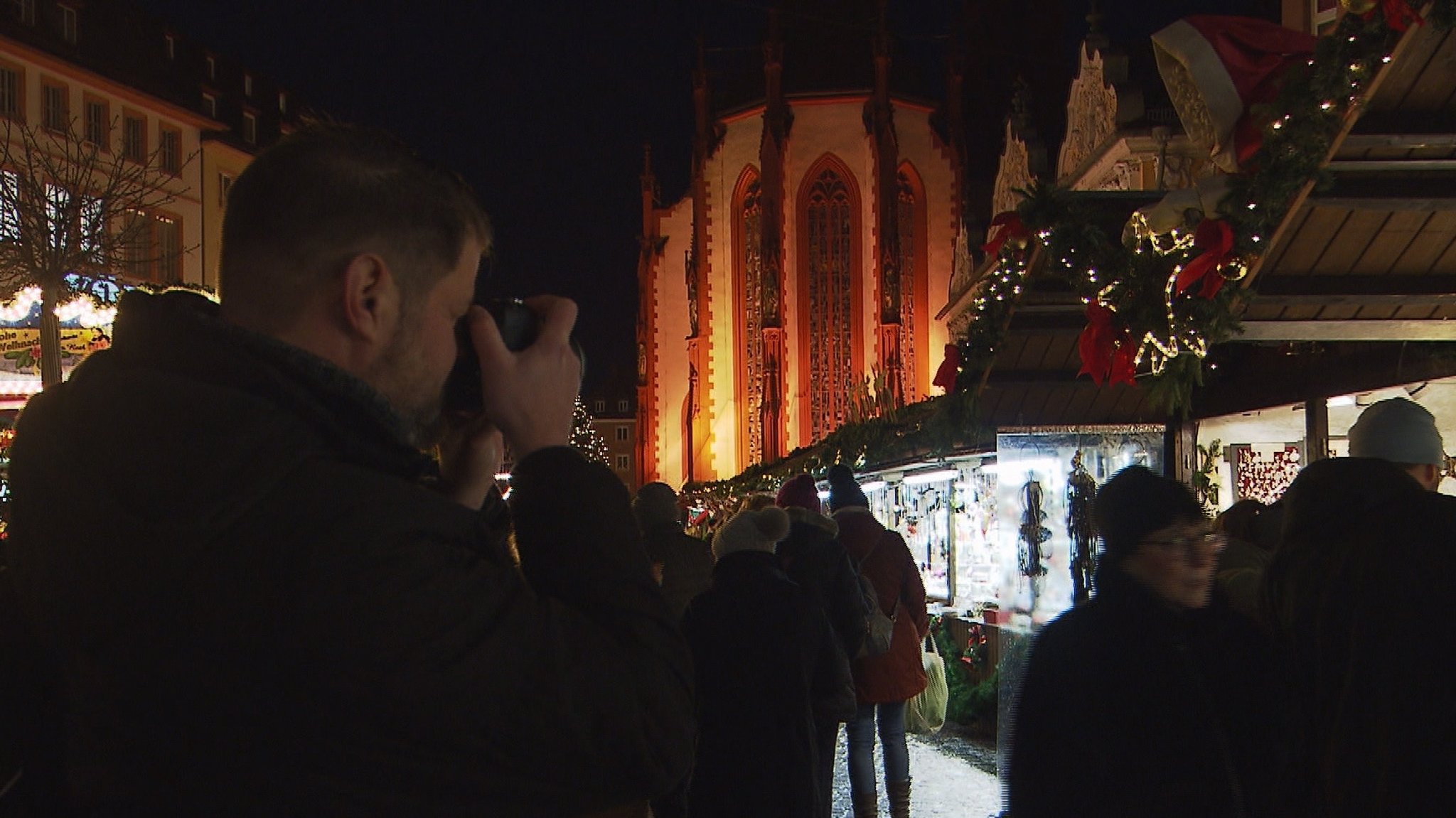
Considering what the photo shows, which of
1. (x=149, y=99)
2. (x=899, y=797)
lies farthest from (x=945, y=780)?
(x=149, y=99)

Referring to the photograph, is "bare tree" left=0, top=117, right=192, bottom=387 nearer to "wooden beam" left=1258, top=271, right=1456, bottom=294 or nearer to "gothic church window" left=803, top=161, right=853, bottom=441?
"wooden beam" left=1258, top=271, right=1456, bottom=294

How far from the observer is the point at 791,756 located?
5.06 meters

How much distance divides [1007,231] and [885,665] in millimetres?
2931

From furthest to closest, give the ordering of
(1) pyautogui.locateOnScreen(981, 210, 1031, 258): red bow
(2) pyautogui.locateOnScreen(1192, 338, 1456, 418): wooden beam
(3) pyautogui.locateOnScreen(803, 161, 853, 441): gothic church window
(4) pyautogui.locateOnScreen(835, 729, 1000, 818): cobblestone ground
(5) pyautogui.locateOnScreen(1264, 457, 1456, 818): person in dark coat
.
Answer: (3) pyautogui.locateOnScreen(803, 161, 853, 441): gothic church window, (4) pyautogui.locateOnScreen(835, 729, 1000, 818): cobblestone ground, (2) pyautogui.locateOnScreen(1192, 338, 1456, 418): wooden beam, (1) pyautogui.locateOnScreen(981, 210, 1031, 258): red bow, (5) pyautogui.locateOnScreen(1264, 457, 1456, 818): person in dark coat

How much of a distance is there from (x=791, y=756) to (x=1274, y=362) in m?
3.66

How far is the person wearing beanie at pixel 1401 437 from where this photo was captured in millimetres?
3611

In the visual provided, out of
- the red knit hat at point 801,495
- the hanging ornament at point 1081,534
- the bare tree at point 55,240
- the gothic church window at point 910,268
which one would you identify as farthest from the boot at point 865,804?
the gothic church window at point 910,268

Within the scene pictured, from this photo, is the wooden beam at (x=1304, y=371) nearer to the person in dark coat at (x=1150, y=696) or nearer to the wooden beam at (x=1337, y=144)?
the wooden beam at (x=1337, y=144)

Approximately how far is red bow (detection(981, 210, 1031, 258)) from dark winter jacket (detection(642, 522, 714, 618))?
2301mm

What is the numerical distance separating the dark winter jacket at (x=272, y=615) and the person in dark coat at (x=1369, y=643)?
221 centimetres

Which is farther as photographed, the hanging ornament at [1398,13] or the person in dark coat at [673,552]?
the person in dark coat at [673,552]

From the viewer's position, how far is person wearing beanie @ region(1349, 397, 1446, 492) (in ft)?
11.8

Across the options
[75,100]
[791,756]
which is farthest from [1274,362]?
[75,100]

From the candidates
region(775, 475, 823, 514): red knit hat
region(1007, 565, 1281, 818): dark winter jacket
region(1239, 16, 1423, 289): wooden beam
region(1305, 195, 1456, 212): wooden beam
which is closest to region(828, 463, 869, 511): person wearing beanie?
region(775, 475, 823, 514): red knit hat
